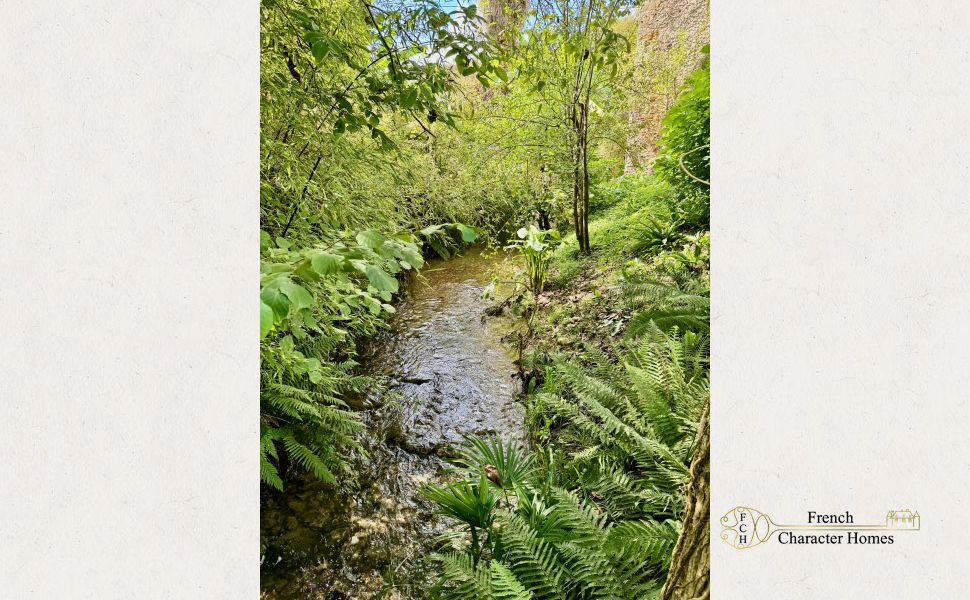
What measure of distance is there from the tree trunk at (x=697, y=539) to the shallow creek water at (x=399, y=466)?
0.78 meters

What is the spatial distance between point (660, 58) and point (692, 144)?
2.67m

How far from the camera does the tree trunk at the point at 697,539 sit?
66 cm

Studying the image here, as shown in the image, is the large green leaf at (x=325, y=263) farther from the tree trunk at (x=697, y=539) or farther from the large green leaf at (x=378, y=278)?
the tree trunk at (x=697, y=539)

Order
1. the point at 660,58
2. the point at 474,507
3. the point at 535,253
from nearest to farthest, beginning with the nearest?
the point at 474,507
the point at 535,253
the point at 660,58

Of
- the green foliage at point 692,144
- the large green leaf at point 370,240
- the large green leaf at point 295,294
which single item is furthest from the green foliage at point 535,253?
the large green leaf at point 295,294

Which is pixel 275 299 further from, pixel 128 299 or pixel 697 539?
pixel 697 539

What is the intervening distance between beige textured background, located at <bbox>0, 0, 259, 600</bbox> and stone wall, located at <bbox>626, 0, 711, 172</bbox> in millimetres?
4424

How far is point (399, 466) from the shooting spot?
2613 millimetres
